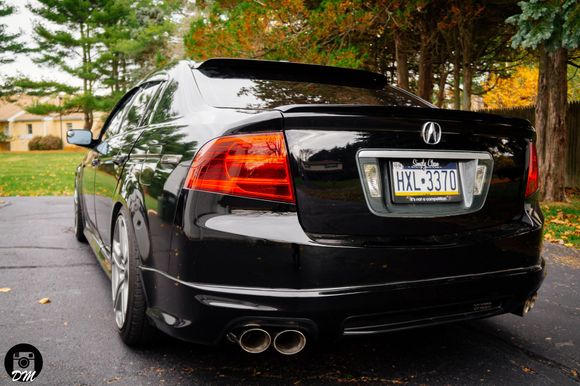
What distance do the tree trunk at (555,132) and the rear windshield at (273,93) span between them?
7.39m

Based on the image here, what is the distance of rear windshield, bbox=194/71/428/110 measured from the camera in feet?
8.57

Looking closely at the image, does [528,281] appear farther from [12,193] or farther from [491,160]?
[12,193]

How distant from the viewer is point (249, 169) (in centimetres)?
212

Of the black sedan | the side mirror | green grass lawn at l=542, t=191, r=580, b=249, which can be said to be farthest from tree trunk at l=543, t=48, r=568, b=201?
the side mirror

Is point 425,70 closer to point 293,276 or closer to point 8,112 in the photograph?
point 293,276

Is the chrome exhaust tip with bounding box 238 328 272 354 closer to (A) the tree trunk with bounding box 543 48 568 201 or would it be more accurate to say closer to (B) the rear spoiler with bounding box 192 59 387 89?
(B) the rear spoiler with bounding box 192 59 387 89

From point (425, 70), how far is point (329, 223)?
14.6 metres

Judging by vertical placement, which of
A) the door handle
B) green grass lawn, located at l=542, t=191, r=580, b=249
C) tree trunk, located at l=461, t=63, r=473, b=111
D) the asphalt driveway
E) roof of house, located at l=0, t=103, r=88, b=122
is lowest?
the asphalt driveway

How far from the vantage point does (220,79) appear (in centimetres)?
290

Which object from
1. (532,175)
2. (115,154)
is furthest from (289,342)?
(115,154)

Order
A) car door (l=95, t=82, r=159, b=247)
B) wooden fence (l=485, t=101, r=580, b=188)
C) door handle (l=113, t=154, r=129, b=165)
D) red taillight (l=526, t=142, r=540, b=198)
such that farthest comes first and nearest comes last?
wooden fence (l=485, t=101, r=580, b=188) → car door (l=95, t=82, r=159, b=247) → door handle (l=113, t=154, r=129, b=165) → red taillight (l=526, t=142, r=540, b=198)

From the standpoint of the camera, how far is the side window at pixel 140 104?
11.3 feet

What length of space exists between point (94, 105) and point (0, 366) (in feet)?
117

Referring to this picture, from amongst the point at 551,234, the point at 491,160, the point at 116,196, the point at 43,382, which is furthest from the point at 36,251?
the point at 551,234
